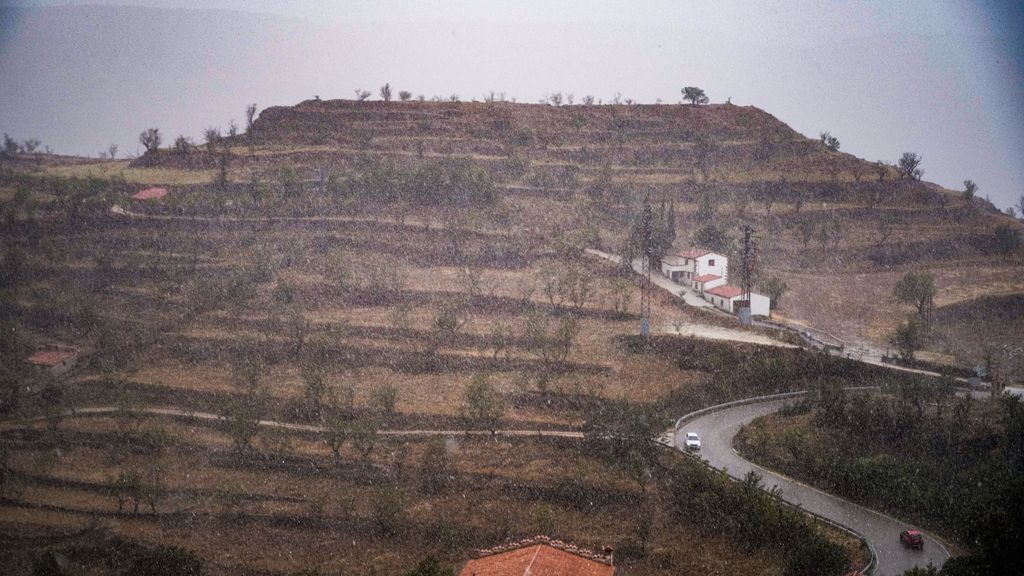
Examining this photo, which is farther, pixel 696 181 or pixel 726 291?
pixel 696 181

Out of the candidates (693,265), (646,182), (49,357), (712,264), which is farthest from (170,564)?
(646,182)

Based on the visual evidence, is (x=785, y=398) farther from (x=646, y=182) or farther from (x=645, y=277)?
(x=646, y=182)

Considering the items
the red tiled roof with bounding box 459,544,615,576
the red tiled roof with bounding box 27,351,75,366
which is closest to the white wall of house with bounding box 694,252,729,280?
the red tiled roof with bounding box 459,544,615,576

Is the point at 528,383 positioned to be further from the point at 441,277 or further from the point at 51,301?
the point at 51,301

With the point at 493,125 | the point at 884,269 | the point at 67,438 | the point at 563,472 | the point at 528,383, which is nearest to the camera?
the point at 563,472

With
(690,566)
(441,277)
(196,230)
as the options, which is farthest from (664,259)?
(196,230)

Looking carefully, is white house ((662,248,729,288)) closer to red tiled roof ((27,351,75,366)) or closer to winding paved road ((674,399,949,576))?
winding paved road ((674,399,949,576))

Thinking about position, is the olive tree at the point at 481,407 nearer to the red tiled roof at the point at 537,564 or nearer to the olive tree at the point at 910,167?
the red tiled roof at the point at 537,564
